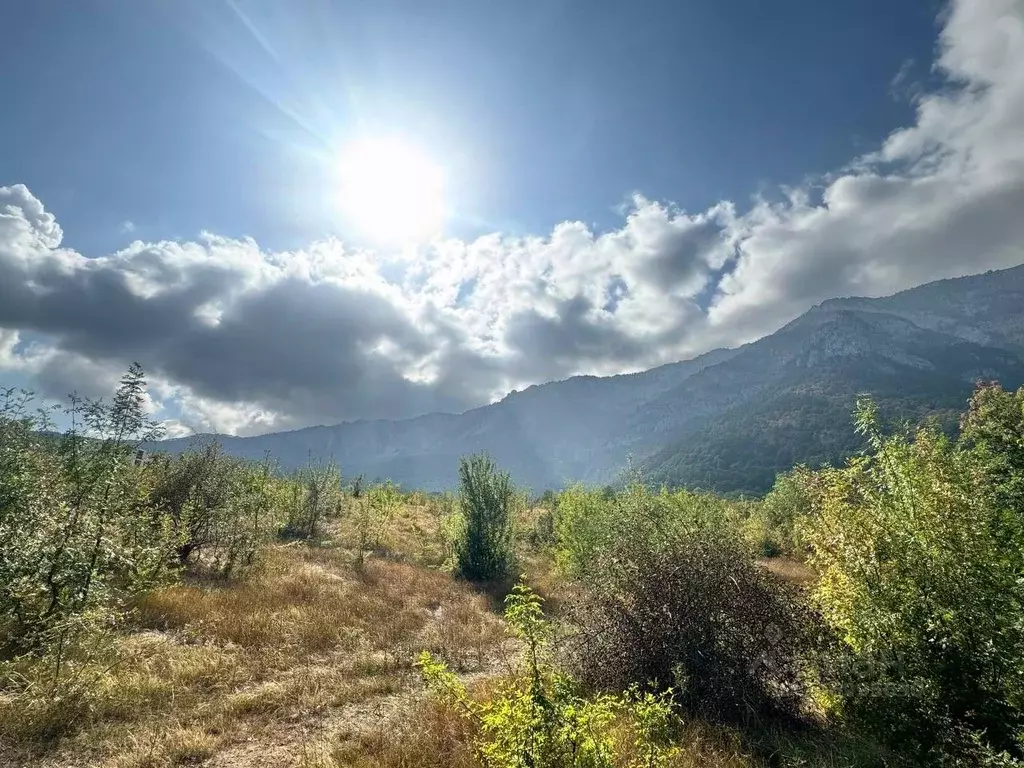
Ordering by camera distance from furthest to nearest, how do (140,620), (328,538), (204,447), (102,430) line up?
1. (328,538)
2. (204,447)
3. (140,620)
4. (102,430)

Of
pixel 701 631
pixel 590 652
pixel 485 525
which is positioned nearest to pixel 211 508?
pixel 485 525

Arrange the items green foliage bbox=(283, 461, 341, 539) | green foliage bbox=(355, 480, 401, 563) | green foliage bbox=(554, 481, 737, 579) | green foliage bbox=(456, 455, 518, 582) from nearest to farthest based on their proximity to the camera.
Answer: green foliage bbox=(554, 481, 737, 579) → green foliage bbox=(456, 455, 518, 582) → green foliage bbox=(355, 480, 401, 563) → green foliage bbox=(283, 461, 341, 539)

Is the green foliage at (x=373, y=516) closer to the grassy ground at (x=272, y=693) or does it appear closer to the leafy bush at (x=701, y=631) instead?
the grassy ground at (x=272, y=693)

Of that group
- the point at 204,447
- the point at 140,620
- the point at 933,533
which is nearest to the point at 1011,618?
the point at 933,533

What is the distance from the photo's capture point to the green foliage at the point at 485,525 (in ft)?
75.5

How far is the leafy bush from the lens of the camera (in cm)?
846

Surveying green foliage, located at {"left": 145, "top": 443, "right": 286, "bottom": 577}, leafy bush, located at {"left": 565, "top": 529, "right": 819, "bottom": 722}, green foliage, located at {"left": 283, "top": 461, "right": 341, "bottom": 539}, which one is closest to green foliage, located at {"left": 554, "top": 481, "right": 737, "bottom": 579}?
leafy bush, located at {"left": 565, "top": 529, "right": 819, "bottom": 722}

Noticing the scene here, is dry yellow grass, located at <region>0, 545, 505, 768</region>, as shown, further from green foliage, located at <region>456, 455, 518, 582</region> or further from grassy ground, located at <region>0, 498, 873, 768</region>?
green foliage, located at <region>456, 455, 518, 582</region>

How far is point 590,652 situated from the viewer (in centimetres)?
969

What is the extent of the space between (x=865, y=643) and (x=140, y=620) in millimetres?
15765

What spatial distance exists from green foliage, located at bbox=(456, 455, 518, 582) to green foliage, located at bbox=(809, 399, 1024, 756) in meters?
15.9

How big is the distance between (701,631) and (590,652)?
90.8 inches

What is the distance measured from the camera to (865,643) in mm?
7676

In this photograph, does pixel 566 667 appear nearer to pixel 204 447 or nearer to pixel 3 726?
pixel 3 726
